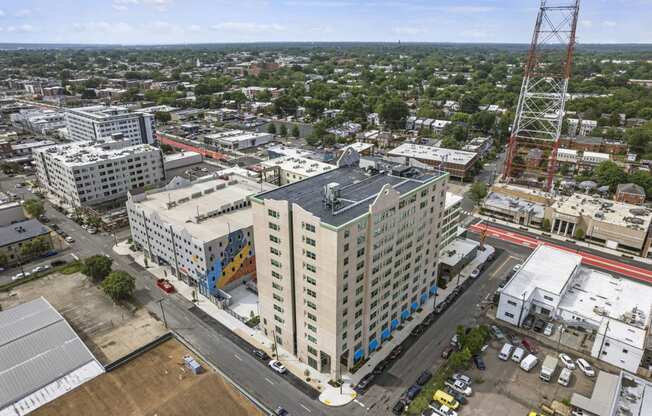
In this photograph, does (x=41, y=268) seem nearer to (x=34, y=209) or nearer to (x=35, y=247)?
(x=35, y=247)

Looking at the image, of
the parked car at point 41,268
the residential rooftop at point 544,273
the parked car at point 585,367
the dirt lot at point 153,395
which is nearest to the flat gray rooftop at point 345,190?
the dirt lot at point 153,395

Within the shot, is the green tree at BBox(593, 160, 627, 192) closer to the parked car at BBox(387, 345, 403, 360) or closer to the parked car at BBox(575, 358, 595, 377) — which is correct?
the parked car at BBox(575, 358, 595, 377)

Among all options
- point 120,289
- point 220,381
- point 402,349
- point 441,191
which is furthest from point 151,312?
point 441,191

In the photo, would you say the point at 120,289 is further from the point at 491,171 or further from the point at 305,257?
the point at 491,171

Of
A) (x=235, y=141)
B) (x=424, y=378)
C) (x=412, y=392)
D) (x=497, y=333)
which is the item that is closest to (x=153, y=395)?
(x=412, y=392)

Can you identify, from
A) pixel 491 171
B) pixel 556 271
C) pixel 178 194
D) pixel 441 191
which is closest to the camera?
pixel 441 191

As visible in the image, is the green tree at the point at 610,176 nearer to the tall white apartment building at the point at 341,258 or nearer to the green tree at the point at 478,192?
the green tree at the point at 478,192
